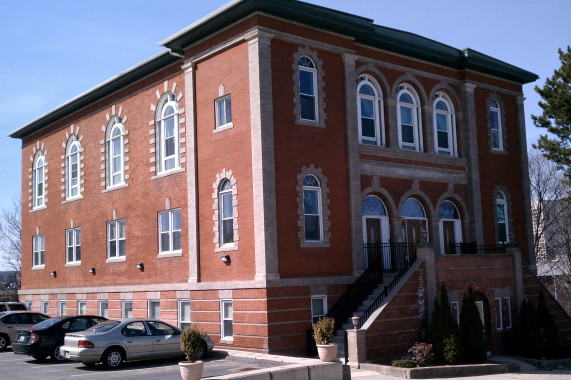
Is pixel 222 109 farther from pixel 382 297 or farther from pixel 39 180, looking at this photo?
pixel 39 180

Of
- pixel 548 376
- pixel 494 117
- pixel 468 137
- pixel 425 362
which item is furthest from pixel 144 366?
pixel 494 117

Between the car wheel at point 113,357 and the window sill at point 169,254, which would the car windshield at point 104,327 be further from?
the window sill at point 169,254

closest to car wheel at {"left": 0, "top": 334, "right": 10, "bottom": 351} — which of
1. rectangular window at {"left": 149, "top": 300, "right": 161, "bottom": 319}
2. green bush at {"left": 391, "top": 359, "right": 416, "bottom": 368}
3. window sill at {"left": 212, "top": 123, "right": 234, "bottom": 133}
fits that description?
rectangular window at {"left": 149, "top": 300, "right": 161, "bottom": 319}

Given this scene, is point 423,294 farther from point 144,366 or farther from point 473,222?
point 144,366

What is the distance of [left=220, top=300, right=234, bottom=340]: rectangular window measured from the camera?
80.9ft

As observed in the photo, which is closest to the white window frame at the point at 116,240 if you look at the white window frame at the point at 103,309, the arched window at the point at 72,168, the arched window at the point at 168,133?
the white window frame at the point at 103,309

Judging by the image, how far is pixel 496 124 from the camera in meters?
33.6

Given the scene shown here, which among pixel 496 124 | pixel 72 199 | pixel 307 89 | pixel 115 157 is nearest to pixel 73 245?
pixel 72 199

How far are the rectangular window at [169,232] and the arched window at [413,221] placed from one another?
31.2ft

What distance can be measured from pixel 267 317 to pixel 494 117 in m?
17.3

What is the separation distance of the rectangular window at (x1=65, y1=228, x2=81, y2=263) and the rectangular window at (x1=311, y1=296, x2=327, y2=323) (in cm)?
1627

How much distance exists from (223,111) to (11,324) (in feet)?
40.3

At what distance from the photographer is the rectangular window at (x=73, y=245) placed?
3587 centimetres

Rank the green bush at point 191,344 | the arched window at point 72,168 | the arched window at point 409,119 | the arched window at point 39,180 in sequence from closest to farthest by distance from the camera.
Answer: the green bush at point 191,344, the arched window at point 409,119, the arched window at point 72,168, the arched window at point 39,180
